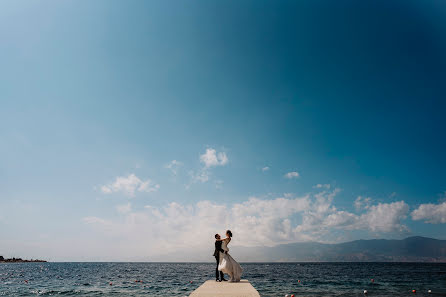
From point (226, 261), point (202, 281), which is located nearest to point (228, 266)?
point (226, 261)

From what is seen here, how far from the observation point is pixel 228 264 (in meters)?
12.4

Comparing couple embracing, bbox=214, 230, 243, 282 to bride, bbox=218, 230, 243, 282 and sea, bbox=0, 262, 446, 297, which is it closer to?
bride, bbox=218, 230, 243, 282

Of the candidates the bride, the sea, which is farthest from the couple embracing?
the sea

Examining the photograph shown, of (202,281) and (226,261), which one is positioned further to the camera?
(202,281)

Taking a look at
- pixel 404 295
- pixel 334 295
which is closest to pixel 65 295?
pixel 334 295

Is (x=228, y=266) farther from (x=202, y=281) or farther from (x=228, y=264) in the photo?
(x=202, y=281)

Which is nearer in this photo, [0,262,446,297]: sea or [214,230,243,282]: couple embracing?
[214,230,243,282]: couple embracing

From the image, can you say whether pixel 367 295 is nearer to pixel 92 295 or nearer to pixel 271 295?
pixel 271 295

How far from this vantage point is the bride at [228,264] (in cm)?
1236

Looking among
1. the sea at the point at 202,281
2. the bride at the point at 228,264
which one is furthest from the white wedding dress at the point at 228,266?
the sea at the point at 202,281

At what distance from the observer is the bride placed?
1236 cm

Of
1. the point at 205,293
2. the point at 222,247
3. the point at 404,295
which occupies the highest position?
the point at 222,247

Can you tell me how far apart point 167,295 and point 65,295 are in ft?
39.0

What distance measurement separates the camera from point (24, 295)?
30.9m
